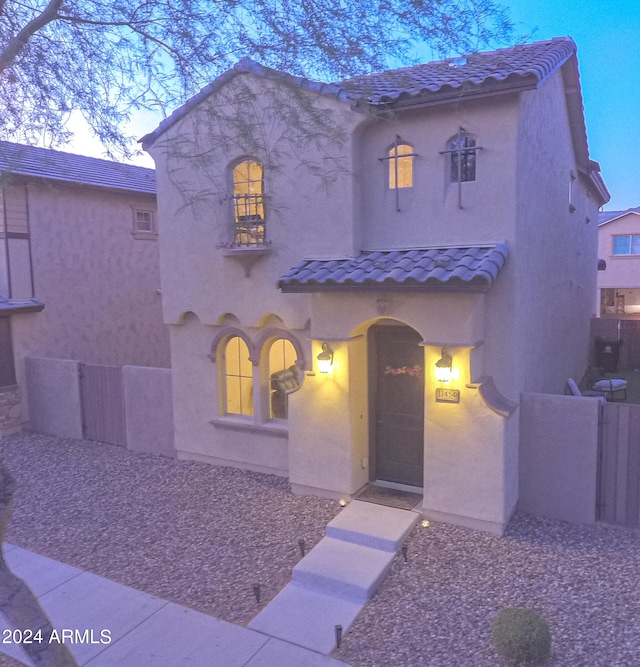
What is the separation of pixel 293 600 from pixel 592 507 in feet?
14.3

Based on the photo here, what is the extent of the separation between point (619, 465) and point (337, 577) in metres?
4.16

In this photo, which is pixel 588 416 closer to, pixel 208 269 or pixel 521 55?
pixel 521 55

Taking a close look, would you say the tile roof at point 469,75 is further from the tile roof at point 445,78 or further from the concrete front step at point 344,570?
the concrete front step at point 344,570

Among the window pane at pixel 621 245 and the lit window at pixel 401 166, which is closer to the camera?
the lit window at pixel 401 166

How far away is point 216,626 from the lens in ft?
19.4

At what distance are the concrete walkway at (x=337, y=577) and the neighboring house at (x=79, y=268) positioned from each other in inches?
389

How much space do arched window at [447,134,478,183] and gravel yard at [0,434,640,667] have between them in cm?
505

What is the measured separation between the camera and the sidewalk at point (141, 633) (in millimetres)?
5422

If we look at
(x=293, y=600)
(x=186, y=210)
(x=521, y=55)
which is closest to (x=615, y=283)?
(x=521, y=55)

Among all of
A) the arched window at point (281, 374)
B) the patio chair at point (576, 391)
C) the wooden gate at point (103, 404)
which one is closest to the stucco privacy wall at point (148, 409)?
the wooden gate at point (103, 404)

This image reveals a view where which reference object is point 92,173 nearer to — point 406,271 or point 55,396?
point 55,396

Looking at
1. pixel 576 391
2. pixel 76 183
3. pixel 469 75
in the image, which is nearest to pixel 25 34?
pixel 469 75

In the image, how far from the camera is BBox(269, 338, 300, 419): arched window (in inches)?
393

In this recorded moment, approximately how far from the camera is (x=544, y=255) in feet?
32.1
